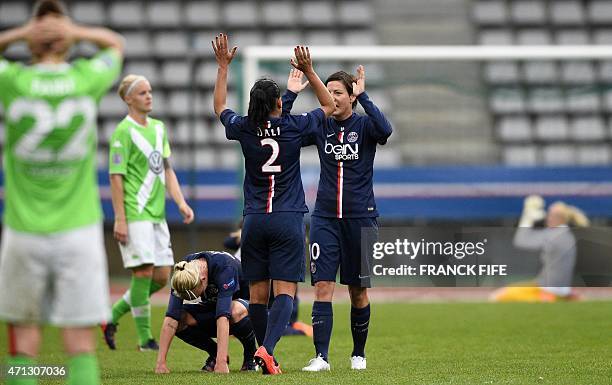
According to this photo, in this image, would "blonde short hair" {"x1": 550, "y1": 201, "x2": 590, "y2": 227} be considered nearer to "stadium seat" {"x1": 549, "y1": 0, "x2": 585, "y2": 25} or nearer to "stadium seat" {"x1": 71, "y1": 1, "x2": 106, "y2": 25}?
"stadium seat" {"x1": 549, "y1": 0, "x2": 585, "y2": 25}

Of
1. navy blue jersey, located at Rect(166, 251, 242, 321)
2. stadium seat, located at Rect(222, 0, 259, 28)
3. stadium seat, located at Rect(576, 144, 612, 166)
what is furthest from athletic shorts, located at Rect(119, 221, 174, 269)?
stadium seat, located at Rect(222, 0, 259, 28)

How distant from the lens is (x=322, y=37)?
24109 millimetres

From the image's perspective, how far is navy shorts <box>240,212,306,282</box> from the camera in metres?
7.88

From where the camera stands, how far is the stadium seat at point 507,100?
57.7 ft

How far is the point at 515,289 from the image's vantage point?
17.1m

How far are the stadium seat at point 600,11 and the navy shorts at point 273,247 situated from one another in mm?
17611

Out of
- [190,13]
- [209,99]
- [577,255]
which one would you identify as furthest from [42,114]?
[190,13]

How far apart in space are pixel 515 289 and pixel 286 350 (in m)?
7.58

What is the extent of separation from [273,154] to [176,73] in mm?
15960

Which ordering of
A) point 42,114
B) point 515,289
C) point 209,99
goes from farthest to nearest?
point 209,99, point 515,289, point 42,114

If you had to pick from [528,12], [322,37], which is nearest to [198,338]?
[322,37]

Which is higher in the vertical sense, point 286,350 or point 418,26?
point 418,26

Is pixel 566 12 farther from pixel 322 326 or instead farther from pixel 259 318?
pixel 259 318

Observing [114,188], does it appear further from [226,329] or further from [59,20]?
[59,20]
